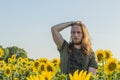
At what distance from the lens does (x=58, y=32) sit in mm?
5977

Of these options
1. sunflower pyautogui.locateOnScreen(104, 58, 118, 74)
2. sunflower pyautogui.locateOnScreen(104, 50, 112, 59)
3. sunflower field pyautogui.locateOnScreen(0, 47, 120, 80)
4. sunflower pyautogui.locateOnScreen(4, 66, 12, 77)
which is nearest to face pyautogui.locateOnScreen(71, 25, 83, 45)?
sunflower field pyautogui.locateOnScreen(0, 47, 120, 80)

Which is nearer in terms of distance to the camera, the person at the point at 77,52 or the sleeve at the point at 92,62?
the person at the point at 77,52

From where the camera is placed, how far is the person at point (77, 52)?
5.35 meters

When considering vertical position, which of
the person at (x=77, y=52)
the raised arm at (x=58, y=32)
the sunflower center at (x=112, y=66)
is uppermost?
the raised arm at (x=58, y=32)

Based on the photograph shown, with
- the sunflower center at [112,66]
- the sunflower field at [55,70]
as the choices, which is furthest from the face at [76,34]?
the sunflower center at [112,66]

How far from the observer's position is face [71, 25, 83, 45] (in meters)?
5.27

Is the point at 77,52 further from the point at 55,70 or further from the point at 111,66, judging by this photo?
the point at 55,70

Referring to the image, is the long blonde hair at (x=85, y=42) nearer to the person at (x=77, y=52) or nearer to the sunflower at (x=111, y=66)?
the person at (x=77, y=52)

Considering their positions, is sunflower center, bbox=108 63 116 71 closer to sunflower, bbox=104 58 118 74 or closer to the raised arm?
sunflower, bbox=104 58 118 74

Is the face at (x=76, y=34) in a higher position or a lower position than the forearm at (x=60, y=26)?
lower

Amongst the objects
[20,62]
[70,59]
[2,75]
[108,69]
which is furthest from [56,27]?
[20,62]

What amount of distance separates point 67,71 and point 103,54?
8.45 ft

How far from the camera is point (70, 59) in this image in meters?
5.52

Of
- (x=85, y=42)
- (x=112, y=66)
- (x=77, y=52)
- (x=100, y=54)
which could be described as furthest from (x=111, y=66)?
(x=85, y=42)
